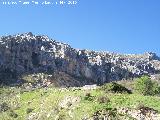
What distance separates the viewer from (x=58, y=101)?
58.0 meters

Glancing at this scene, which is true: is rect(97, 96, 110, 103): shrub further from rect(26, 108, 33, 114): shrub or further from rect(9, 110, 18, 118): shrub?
rect(9, 110, 18, 118): shrub

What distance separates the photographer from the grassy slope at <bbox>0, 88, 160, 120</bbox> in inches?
2035

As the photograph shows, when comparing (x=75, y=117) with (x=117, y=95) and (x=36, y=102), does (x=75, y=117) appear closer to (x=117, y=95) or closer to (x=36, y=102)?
(x=117, y=95)

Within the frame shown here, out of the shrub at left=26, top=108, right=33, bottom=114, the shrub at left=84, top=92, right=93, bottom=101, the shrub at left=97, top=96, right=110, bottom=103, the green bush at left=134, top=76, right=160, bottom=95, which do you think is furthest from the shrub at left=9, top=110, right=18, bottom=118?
the green bush at left=134, top=76, right=160, bottom=95

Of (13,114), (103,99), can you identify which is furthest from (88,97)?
(13,114)

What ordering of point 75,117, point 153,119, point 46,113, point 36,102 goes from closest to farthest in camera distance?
point 153,119, point 75,117, point 46,113, point 36,102

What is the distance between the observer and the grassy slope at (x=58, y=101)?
51688mm

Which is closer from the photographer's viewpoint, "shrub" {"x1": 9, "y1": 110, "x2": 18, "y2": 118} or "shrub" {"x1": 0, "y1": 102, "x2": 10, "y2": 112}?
"shrub" {"x1": 9, "y1": 110, "x2": 18, "y2": 118}

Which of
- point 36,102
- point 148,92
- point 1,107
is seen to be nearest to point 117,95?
point 36,102

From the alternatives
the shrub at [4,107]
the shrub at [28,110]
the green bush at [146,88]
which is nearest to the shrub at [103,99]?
the shrub at [28,110]

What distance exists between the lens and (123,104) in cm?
5181

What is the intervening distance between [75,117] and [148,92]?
40853 millimetres

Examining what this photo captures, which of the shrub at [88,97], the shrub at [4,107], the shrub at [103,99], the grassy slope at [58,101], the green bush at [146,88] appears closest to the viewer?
the grassy slope at [58,101]

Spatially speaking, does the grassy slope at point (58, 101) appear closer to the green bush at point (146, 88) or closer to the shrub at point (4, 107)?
the shrub at point (4, 107)
